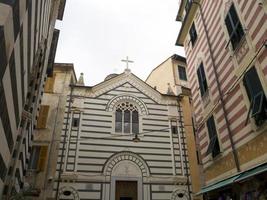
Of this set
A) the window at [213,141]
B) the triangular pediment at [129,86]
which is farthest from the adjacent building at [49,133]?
the window at [213,141]

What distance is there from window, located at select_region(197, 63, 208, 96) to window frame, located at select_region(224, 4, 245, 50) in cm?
259

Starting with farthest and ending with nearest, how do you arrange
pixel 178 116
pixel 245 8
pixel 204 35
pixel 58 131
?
pixel 178 116 < pixel 58 131 < pixel 204 35 < pixel 245 8

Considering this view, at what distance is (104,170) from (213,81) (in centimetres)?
858

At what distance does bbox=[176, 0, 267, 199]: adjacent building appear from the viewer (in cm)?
750

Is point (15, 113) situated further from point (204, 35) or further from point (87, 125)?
point (87, 125)

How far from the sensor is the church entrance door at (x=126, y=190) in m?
15.4

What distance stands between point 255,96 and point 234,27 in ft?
9.53

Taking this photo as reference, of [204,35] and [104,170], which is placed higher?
[204,35]

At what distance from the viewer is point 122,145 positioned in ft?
54.2

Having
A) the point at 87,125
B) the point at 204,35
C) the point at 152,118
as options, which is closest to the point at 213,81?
the point at 204,35

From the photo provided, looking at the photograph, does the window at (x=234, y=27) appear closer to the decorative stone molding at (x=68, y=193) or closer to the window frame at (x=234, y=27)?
the window frame at (x=234, y=27)

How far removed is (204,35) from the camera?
12.0 meters

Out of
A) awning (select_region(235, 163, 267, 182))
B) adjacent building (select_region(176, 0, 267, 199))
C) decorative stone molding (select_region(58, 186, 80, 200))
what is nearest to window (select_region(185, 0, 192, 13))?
adjacent building (select_region(176, 0, 267, 199))

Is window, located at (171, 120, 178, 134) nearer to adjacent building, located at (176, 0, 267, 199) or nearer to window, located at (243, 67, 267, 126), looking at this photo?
adjacent building, located at (176, 0, 267, 199)
